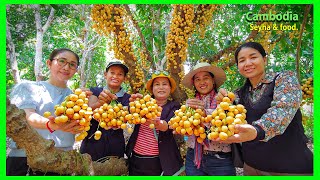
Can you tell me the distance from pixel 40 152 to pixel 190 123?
3.56ft

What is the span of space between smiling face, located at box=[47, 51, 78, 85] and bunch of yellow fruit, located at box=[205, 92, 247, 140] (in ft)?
4.60

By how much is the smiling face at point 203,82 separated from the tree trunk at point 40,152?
1283mm

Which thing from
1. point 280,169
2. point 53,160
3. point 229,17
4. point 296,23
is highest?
point 229,17

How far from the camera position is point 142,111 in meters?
1.94

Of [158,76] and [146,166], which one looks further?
[158,76]

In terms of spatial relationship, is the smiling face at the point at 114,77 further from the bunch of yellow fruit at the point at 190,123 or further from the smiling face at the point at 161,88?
the bunch of yellow fruit at the point at 190,123

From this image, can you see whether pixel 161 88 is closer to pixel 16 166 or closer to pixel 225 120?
pixel 225 120

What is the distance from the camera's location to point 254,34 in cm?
374

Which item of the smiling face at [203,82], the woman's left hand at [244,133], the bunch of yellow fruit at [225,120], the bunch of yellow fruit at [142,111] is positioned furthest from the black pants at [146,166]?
the woman's left hand at [244,133]

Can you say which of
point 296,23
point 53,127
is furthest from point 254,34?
point 53,127

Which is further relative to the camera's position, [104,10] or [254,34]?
[254,34]

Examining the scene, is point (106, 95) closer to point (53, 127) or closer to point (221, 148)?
point (53, 127)

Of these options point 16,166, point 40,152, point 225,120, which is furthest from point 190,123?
point 16,166

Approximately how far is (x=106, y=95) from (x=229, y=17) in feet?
19.1
